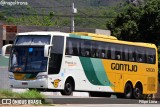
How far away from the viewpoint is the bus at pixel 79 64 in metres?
27.7

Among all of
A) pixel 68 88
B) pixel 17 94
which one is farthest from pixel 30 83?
pixel 17 94

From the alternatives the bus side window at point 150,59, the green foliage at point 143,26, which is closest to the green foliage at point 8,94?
the bus side window at point 150,59

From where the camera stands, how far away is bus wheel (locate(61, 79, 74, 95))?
2845cm

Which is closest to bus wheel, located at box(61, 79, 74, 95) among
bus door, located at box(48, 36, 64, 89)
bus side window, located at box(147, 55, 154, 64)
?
bus door, located at box(48, 36, 64, 89)

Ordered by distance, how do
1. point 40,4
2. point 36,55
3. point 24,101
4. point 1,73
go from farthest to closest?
point 40,4, point 1,73, point 36,55, point 24,101

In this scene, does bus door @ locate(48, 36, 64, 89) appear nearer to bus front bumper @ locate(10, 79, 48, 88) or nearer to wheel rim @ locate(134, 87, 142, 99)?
bus front bumper @ locate(10, 79, 48, 88)

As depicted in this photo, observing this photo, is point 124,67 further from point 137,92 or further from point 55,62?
point 55,62

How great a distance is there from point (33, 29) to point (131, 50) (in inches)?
923

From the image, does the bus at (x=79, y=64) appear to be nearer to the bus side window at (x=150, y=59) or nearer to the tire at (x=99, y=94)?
the bus side window at (x=150, y=59)

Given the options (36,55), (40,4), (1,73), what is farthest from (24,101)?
(40,4)

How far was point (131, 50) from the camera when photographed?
33719mm

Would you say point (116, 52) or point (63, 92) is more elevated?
point (116, 52)

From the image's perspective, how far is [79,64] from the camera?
29.6 m

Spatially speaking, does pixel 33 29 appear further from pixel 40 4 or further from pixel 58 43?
pixel 40 4
